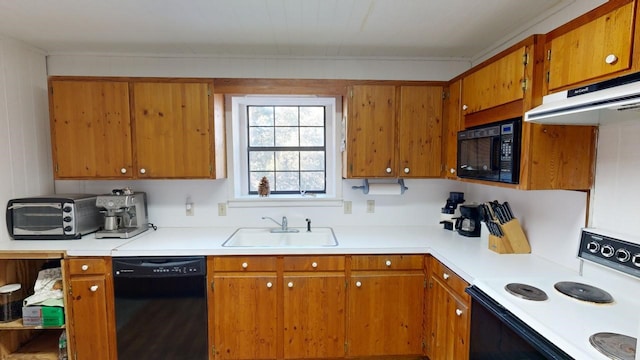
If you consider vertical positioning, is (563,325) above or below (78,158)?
below

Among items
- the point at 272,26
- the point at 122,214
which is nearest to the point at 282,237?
the point at 122,214

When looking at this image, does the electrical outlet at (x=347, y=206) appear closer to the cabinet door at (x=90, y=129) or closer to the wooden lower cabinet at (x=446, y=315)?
the wooden lower cabinet at (x=446, y=315)

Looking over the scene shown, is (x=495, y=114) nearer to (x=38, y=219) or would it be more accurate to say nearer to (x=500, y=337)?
(x=500, y=337)

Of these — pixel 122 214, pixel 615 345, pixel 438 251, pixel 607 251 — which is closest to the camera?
pixel 615 345

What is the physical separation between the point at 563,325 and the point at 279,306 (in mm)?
1569

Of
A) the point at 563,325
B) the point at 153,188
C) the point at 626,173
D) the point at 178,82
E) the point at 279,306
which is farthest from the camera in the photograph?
the point at 153,188

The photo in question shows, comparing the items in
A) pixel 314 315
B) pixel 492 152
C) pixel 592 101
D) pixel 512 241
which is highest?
pixel 592 101

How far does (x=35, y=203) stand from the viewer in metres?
2.15

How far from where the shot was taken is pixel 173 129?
2.26 m

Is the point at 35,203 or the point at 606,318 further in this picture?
the point at 35,203

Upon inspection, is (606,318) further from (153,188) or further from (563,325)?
(153,188)

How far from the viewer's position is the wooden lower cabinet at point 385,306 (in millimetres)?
2070

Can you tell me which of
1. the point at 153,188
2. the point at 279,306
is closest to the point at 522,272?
the point at 279,306

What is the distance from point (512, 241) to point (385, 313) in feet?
3.20
